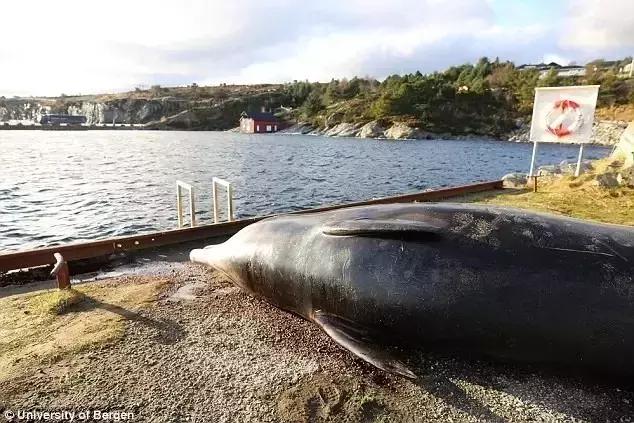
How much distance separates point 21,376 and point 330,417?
3117 mm

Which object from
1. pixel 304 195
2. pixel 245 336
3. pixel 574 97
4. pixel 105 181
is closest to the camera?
pixel 245 336

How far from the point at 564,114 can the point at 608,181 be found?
421cm

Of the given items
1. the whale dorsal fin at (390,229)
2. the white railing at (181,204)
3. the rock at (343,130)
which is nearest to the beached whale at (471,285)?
the whale dorsal fin at (390,229)

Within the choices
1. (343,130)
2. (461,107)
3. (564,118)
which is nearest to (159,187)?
(564,118)

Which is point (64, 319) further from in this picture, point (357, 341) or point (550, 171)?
point (550, 171)

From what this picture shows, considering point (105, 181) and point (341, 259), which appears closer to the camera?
point (341, 259)

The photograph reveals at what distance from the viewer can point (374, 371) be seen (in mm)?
4723

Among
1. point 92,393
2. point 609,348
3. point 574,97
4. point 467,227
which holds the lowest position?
point 92,393

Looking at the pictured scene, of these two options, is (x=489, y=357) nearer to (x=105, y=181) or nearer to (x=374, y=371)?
(x=374, y=371)

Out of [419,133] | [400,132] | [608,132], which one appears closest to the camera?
[608,132]

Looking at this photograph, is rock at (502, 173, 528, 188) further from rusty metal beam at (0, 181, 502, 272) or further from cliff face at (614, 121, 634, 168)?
rusty metal beam at (0, 181, 502, 272)

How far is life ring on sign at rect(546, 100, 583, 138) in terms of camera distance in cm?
1795

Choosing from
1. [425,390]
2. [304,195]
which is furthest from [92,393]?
[304,195]

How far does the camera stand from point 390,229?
464 cm
